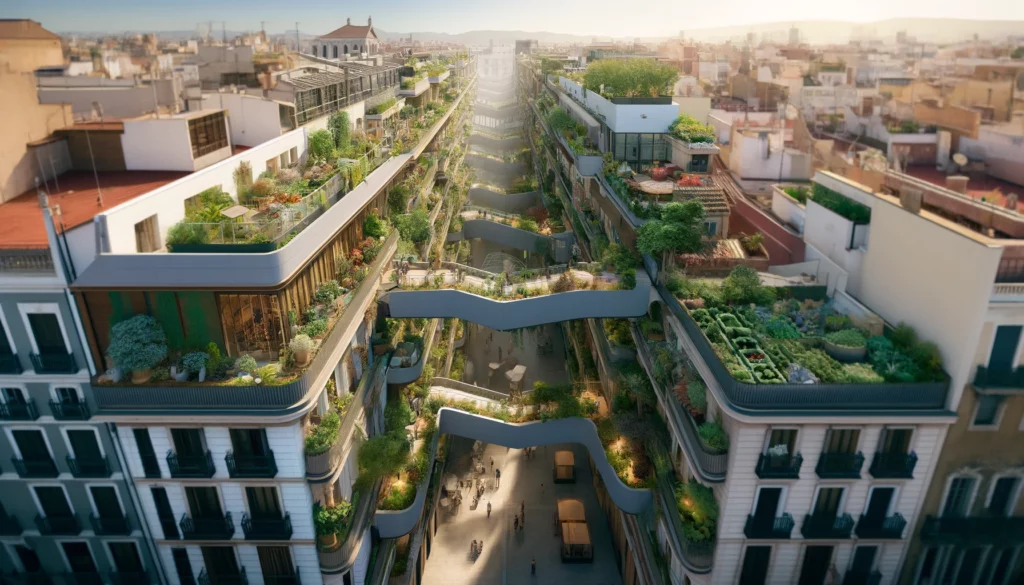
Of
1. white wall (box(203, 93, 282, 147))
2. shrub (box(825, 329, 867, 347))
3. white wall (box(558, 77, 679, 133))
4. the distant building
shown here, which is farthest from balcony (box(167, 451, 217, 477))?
the distant building

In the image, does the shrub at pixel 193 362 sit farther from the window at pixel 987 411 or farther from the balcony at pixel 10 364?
the window at pixel 987 411

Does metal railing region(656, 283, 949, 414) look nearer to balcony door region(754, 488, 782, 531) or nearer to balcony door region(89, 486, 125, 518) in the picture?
balcony door region(754, 488, 782, 531)

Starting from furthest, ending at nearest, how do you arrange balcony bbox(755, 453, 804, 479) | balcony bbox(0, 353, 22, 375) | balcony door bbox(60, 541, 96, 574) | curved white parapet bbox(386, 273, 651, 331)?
curved white parapet bbox(386, 273, 651, 331)
balcony door bbox(60, 541, 96, 574)
balcony bbox(0, 353, 22, 375)
balcony bbox(755, 453, 804, 479)

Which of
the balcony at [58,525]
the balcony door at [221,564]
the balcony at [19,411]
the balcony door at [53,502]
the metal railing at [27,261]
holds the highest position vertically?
the metal railing at [27,261]

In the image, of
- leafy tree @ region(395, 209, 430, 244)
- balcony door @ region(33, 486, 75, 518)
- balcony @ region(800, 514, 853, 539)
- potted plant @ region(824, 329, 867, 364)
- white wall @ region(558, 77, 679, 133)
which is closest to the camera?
potted plant @ region(824, 329, 867, 364)

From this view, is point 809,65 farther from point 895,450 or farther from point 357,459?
point 357,459

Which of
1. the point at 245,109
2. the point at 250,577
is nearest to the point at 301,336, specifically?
the point at 250,577

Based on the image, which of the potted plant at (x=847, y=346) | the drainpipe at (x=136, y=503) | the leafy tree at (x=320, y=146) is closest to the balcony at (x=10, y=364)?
the drainpipe at (x=136, y=503)
